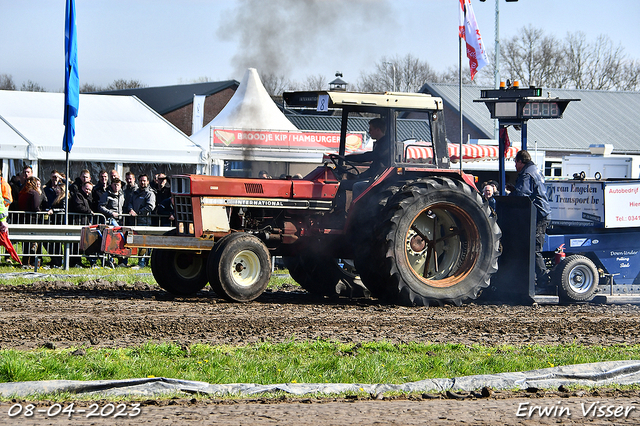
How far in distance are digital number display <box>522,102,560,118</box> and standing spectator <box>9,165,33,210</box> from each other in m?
8.93

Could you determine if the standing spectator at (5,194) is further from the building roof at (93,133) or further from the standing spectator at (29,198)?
the building roof at (93,133)

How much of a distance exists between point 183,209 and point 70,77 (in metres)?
6.10

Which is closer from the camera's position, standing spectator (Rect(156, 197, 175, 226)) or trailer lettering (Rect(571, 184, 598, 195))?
trailer lettering (Rect(571, 184, 598, 195))

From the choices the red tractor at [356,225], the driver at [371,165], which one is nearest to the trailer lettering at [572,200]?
the red tractor at [356,225]

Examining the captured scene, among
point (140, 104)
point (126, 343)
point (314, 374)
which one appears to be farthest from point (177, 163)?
point (314, 374)

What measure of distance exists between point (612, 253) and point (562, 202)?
3.60 feet

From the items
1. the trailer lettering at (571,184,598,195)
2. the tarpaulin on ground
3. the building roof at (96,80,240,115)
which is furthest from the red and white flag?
the building roof at (96,80,240,115)

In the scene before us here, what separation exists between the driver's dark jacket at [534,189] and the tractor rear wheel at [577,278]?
72 centimetres

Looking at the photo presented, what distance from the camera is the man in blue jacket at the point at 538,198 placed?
33.8 feet

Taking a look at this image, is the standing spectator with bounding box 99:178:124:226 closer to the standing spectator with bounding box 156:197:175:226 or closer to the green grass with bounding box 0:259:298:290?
the standing spectator with bounding box 156:197:175:226

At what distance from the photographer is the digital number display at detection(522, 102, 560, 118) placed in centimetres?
1048

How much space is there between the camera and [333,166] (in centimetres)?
996

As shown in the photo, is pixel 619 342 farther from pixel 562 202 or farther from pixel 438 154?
pixel 562 202

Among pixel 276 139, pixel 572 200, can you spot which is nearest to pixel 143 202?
pixel 276 139
